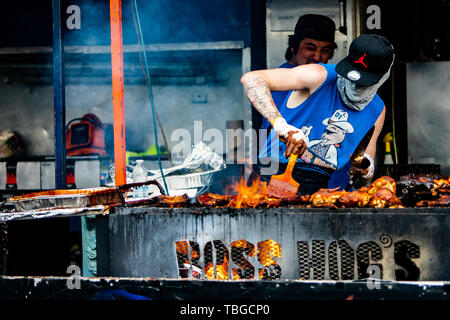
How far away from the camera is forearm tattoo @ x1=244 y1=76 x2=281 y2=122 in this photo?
3250 mm

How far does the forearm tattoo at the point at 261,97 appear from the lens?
3250mm

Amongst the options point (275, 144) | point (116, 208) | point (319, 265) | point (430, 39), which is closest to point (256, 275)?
point (319, 265)

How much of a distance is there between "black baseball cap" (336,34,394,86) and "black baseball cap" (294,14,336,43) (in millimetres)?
2593

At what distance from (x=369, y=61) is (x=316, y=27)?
2.76m

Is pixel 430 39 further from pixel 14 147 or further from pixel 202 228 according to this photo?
pixel 14 147

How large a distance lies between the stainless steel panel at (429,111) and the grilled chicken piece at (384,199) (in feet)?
13.7

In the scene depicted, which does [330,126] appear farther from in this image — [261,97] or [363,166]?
[261,97]

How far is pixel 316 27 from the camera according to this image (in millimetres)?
5773

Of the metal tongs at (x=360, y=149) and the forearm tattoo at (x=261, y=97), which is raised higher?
the forearm tattoo at (x=261, y=97)

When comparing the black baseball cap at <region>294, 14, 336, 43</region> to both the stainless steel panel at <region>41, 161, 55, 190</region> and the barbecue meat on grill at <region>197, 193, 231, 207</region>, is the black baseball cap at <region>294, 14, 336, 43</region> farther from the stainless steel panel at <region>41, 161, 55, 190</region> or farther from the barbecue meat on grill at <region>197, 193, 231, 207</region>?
the stainless steel panel at <region>41, 161, 55, 190</region>

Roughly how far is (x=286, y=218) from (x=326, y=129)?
4.68 ft

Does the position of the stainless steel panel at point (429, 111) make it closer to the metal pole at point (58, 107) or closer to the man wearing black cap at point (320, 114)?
the man wearing black cap at point (320, 114)

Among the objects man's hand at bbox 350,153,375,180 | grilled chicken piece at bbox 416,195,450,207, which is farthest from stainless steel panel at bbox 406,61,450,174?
grilled chicken piece at bbox 416,195,450,207

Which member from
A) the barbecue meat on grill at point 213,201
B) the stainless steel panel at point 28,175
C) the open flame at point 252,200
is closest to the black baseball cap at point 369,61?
the open flame at point 252,200
